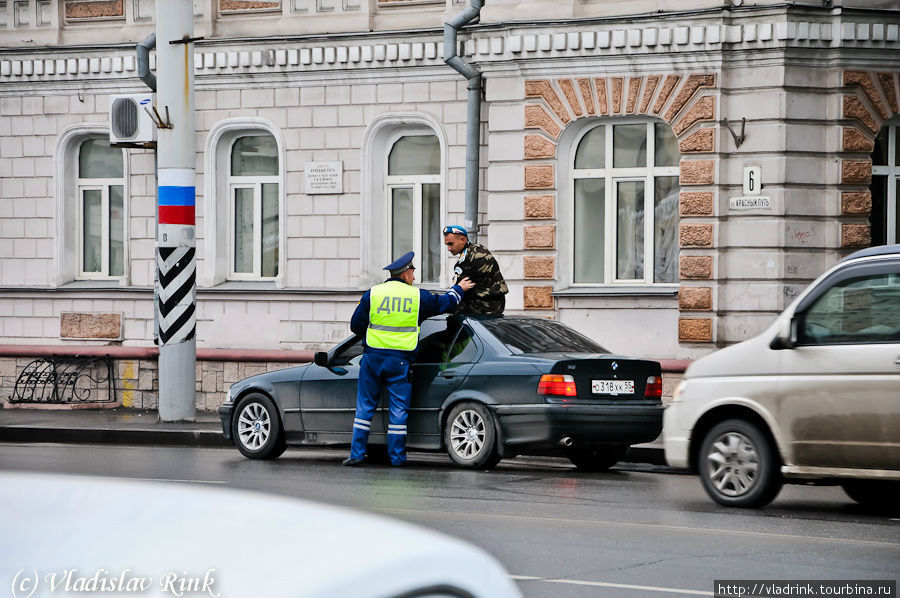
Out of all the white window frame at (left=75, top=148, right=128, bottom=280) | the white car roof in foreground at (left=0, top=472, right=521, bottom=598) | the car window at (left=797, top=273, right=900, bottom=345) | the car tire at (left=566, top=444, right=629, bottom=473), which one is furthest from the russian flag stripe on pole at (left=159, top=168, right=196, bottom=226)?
the white car roof in foreground at (left=0, top=472, right=521, bottom=598)

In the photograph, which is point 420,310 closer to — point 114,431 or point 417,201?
point 114,431

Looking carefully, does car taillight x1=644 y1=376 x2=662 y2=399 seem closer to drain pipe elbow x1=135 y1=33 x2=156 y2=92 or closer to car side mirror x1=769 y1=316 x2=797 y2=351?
car side mirror x1=769 y1=316 x2=797 y2=351

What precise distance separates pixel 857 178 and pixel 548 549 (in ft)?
34.6

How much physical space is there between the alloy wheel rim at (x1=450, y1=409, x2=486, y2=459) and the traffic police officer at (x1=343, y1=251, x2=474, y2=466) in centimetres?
45

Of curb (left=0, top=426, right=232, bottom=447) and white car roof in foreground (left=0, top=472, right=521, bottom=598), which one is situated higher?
white car roof in foreground (left=0, top=472, right=521, bottom=598)

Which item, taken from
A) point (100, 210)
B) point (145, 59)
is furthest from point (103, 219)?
point (145, 59)

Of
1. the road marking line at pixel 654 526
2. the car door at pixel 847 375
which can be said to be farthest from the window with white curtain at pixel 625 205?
the road marking line at pixel 654 526

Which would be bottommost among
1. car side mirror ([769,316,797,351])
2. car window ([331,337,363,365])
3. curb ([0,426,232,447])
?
curb ([0,426,232,447])

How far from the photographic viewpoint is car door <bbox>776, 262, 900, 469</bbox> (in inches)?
367

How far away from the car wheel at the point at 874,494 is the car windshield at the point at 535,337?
3.15 m

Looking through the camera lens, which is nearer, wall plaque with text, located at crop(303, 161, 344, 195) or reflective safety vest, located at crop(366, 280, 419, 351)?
reflective safety vest, located at crop(366, 280, 419, 351)

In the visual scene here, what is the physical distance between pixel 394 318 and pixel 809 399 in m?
4.36

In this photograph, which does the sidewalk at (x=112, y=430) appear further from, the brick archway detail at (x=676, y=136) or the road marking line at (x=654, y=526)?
the road marking line at (x=654, y=526)

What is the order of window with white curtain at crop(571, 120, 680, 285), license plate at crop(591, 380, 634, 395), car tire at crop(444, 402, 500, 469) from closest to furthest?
license plate at crop(591, 380, 634, 395), car tire at crop(444, 402, 500, 469), window with white curtain at crop(571, 120, 680, 285)
